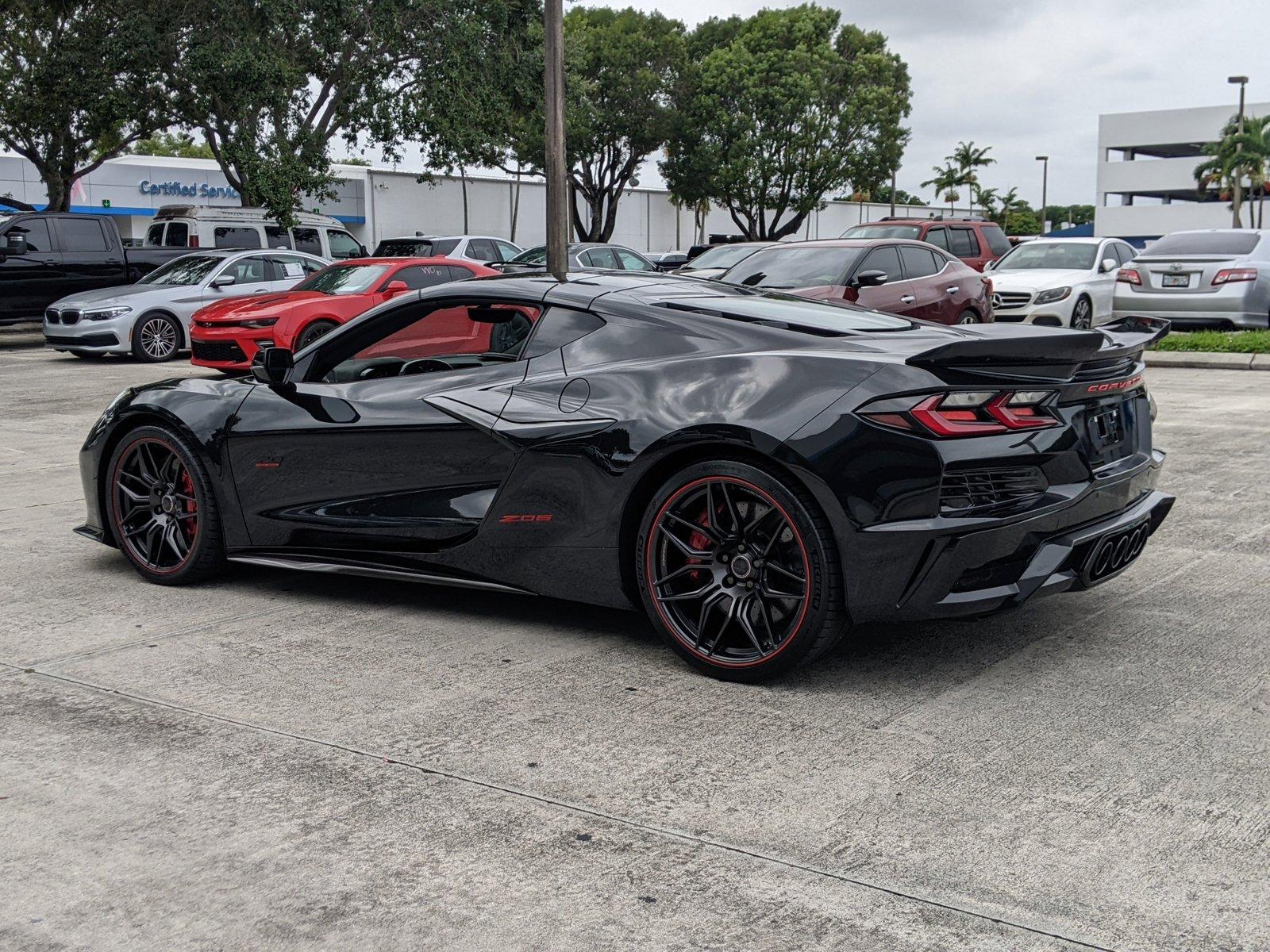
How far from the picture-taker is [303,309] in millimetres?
15430

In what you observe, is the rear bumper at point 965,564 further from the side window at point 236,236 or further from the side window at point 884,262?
the side window at point 236,236

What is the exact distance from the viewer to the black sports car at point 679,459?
4.16 metres

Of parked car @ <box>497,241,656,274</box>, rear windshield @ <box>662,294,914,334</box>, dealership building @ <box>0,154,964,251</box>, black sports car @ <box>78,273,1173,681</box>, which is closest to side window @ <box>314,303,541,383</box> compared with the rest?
black sports car @ <box>78,273,1173,681</box>

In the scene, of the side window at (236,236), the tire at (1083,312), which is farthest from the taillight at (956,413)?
the side window at (236,236)

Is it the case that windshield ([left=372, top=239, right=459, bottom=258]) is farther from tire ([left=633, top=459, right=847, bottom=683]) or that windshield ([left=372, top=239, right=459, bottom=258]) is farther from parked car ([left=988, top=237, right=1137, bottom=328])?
tire ([left=633, top=459, right=847, bottom=683])

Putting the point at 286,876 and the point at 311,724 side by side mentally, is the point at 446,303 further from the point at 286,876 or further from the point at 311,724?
the point at 286,876

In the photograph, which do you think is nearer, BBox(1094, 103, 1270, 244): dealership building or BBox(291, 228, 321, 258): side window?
BBox(291, 228, 321, 258): side window

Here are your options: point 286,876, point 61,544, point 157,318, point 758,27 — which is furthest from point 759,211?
point 286,876

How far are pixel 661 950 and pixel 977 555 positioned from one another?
189 centimetres

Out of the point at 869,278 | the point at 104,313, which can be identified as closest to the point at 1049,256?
the point at 869,278

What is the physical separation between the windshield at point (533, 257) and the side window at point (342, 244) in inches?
149

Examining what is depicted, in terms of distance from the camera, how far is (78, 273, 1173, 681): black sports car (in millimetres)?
4160

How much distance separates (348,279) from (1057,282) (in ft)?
30.9

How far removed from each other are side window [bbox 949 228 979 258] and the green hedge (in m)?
4.00
